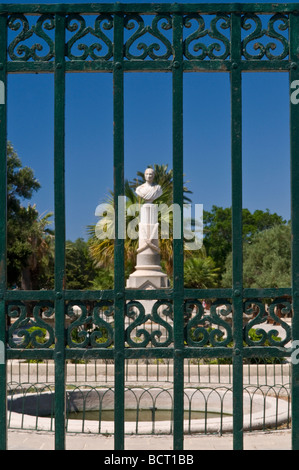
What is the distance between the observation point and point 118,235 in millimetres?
3703

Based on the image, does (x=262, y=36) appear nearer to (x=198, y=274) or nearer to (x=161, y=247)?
(x=161, y=247)

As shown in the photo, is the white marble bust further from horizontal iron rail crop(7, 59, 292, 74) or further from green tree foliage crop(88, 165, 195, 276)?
horizontal iron rail crop(7, 59, 292, 74)

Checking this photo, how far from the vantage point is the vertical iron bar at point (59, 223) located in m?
3.69

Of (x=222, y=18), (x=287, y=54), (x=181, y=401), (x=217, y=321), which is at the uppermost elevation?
(x=222, y=18)

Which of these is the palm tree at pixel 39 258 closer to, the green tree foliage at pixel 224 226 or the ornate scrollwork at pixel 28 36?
the green tree foliage at pixel 224 226

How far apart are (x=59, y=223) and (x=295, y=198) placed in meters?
1.73

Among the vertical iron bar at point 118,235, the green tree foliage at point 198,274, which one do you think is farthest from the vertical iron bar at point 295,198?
the green tree foliage at point 198,274

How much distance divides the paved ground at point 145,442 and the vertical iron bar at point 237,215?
3147 millimetres

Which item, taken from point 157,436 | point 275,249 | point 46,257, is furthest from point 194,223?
point 157,436

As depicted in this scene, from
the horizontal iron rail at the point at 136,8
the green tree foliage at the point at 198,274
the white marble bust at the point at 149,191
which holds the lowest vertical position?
the green tree foliage at the point at 198,274

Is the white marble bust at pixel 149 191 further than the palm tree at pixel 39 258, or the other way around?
the palm tree at pixel 39 258

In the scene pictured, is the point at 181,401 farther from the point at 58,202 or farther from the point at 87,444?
the point at 87,444

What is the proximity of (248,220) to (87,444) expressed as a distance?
154 feet

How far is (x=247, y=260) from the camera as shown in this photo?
3372 cm
